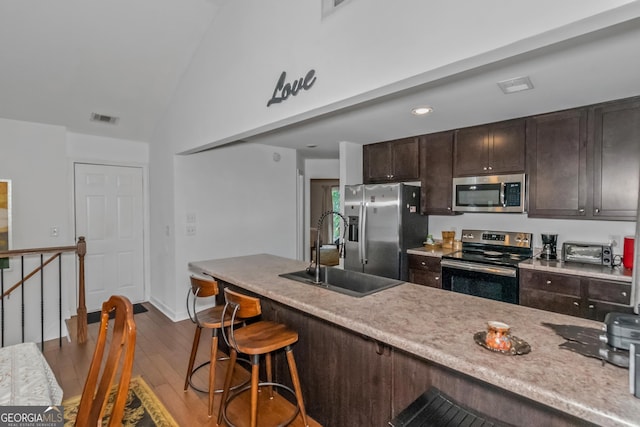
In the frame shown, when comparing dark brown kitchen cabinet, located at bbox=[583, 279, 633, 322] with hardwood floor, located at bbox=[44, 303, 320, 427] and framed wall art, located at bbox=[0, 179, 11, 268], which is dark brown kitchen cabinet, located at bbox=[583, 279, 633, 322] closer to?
hardwood floor, located at bbox=[44, 303, 320, 427]

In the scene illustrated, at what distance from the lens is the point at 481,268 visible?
315cm

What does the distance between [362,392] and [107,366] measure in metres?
1.28

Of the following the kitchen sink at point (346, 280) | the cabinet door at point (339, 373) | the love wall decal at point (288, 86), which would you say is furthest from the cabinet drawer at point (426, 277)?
the love wall decal at point (288, 86)

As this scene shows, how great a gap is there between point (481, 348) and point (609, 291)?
211 cm

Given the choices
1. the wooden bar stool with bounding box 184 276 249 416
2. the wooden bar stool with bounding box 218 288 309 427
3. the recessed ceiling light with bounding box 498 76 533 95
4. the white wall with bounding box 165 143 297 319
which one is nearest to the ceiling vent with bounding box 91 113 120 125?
the white wall with bounding box 165 143 297 319

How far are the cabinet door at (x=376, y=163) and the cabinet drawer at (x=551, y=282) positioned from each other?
2.01 metres

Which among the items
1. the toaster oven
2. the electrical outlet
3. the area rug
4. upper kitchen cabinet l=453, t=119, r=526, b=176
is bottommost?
the area rug

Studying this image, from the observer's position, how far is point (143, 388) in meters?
2.56

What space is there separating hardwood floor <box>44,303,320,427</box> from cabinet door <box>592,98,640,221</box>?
2.88 m

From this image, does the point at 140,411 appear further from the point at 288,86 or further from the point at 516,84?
the point at 516,84

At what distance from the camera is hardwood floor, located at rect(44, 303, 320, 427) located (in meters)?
2.25

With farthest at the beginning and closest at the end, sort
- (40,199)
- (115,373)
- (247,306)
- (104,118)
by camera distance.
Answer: (104,118) → (40,199) → (247,306) → (115,373)

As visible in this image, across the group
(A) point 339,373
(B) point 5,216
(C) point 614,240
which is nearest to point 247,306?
(A) point 339,373

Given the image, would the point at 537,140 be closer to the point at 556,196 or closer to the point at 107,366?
the point at 556,196
